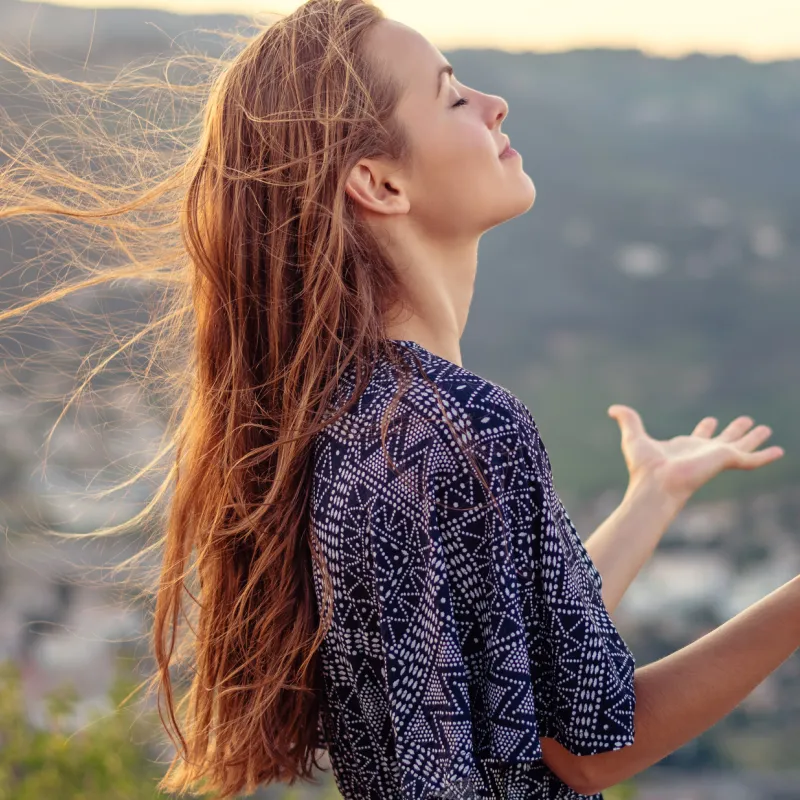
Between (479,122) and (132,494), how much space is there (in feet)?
2.69

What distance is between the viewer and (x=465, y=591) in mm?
1046

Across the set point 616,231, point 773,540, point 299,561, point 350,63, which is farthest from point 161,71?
point 773,540

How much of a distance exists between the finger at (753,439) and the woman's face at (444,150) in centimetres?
63

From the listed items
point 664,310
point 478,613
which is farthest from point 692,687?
point 664,310

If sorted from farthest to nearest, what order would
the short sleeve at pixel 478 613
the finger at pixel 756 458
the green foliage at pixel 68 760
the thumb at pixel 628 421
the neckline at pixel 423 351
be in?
1. the green foliage at pixel 68 760
2. the thumb at pixel 628 421
3. the finger at pixel 756 458
4. the neckline at pixel 423 351
5. the short sleeve at pixel 478 613

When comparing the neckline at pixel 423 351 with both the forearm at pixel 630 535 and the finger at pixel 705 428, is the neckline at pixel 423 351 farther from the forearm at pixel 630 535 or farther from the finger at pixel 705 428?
the finger at pixel 705 428

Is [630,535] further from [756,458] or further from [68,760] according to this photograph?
[68,760]

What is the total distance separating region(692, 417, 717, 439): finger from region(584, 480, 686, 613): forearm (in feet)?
0.66

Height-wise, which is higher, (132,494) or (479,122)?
(479,122)

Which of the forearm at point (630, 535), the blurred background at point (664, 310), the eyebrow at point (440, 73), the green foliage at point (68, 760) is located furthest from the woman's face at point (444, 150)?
the blurred background at point (664, 310)

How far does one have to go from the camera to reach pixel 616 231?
1681cm

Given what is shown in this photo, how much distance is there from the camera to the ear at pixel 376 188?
1.21 meters

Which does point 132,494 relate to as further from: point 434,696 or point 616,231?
point 616,231

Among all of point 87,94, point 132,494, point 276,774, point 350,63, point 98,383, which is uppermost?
point 350,63
